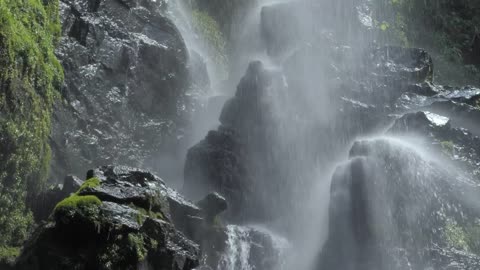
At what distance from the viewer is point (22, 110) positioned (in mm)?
15453

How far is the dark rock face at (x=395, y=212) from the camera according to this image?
1831 cm

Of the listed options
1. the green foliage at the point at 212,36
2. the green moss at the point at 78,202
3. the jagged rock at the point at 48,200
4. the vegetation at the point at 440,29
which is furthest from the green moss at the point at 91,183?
the vegetation at the point at 440,29

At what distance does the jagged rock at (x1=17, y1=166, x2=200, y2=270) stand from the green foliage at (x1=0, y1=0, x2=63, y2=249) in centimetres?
298

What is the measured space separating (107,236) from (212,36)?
2023 cm

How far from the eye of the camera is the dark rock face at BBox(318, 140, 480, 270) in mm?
18312

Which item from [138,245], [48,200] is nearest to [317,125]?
[48,200]

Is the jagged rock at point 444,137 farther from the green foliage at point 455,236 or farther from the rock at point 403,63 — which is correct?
the rock at point 403,63

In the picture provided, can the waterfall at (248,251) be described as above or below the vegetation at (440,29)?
below

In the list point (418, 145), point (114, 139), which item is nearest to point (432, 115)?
point (418, 145)

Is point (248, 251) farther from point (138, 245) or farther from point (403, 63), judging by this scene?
point (403, 63)

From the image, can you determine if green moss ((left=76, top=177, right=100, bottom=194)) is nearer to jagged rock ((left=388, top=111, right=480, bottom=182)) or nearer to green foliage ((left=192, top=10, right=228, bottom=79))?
jagged rock ((left=388, top=111, right=480, bottom=182))

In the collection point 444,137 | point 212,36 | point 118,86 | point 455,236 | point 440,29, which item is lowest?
point 455,236

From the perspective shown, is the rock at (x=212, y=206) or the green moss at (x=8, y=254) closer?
the green moss at (x=8, y=254)

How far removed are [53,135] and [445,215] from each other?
1417cm
